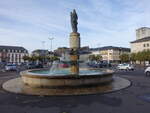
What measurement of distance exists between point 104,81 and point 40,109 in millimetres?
6410

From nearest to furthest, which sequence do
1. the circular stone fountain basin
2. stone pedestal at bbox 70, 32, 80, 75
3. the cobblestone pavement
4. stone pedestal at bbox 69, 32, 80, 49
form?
the cobblestone pavement
the circular stone fountain basin
stone pedestal at bbox 70, 32, 80, 75
stone pedestal at bbox 69, 32, 80, 49

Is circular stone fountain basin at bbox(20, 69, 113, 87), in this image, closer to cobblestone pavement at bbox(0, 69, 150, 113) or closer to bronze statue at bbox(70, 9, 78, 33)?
cobblestone pavement at bbox(0, 69, 150, 113)

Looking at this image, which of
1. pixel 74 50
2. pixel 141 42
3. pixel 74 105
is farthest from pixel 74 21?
pixel 141 42

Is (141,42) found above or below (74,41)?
above

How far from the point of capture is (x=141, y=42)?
3868 inches

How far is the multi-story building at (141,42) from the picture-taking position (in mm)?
95262

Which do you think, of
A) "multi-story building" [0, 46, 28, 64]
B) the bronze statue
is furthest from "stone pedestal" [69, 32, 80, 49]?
"multi-story building" [0, 46, 28, 64]

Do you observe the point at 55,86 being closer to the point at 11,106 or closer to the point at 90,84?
the point at 90,84

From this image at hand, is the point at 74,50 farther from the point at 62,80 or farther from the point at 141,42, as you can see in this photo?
the point at 141,42

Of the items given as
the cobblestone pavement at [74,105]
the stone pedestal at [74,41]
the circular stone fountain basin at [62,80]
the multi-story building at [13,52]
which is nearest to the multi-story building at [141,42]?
the stone pedestal at [74,41]

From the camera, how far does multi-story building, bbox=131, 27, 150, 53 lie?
95262 mm

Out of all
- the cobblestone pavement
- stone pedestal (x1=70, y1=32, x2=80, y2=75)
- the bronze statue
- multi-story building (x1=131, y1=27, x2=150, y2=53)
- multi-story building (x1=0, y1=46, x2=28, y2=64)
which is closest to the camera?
the cobblestone pavement

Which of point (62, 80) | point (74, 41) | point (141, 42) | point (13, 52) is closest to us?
point (62, 80)

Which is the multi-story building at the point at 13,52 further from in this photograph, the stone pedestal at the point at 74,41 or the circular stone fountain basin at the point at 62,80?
the circular stone fountain basin at the point at 62,80
